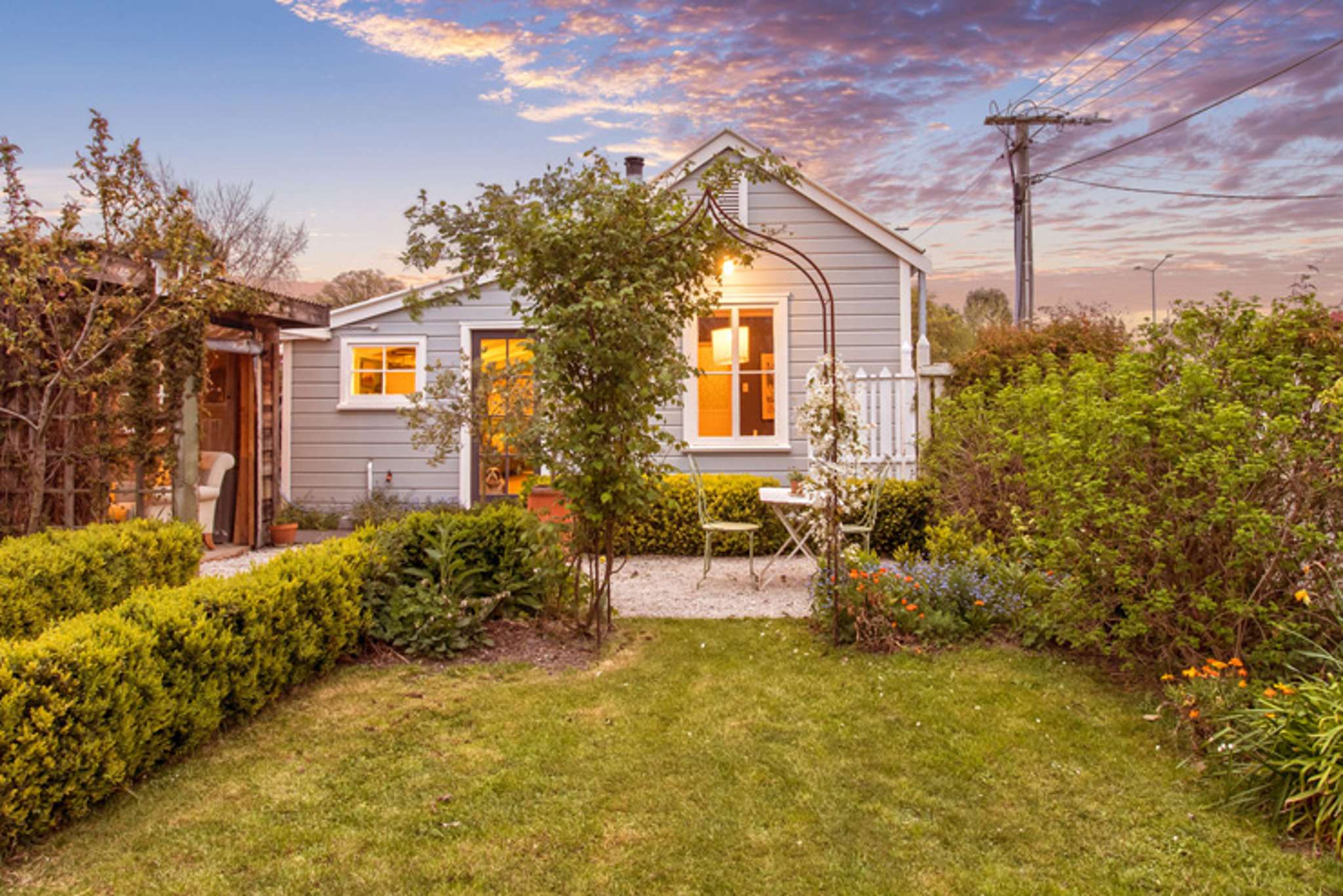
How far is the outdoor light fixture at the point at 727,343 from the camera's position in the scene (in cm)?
957

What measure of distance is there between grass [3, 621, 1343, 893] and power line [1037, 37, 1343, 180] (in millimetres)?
10204

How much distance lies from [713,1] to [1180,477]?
736 cm

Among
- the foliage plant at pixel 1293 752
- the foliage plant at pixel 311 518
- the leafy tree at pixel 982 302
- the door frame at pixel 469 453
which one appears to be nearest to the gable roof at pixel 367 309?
the door frame at pixel 469 453

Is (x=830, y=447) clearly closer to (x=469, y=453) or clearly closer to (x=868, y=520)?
(x=868, y=520)

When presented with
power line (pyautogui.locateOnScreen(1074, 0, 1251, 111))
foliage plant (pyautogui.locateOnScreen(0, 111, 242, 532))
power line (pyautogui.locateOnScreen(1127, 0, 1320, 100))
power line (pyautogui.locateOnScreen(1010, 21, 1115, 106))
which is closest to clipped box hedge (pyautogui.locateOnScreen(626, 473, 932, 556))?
foliage plant (pyautogui.locateOnScreen(0, 111, 242, 532))

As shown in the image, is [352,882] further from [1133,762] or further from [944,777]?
[1133,762]

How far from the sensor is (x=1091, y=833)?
2.77m

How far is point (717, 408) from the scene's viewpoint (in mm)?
9633

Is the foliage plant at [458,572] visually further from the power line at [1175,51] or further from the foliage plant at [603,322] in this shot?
the power line at [1175,51]

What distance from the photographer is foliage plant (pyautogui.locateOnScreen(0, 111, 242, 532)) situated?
5.88m

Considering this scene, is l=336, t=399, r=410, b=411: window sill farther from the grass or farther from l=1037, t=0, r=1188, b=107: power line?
l=1037, t=0, r=1188, b=107: power line

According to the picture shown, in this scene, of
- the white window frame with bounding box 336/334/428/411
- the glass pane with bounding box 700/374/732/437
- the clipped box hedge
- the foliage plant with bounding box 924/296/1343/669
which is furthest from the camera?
the white window frame with bounding box 336/334/428/411

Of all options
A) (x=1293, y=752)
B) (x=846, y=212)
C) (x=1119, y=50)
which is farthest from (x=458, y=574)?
(x=1119, y=50)

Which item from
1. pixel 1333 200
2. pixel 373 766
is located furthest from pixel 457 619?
pixel 1333 200
